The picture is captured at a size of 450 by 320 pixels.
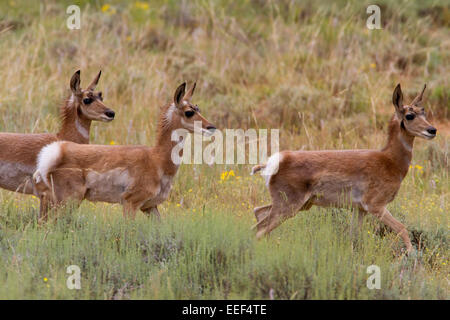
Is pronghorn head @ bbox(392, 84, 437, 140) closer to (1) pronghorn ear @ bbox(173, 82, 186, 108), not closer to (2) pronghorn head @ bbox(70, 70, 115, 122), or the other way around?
(1) pronghorn ear @ bbox(173, 82, 186, 108)

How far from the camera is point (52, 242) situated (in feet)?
21.9

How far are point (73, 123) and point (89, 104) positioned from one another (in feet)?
1.00

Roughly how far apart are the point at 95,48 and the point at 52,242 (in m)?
8.61

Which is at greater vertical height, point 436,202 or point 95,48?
point 95,48

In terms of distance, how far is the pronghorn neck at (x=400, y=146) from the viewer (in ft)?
26.0

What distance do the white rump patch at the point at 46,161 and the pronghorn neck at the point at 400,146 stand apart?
3.60m

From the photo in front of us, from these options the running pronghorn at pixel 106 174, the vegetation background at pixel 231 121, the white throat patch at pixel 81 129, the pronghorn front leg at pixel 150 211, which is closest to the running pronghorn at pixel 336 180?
the vegetation background at pixel 231 121

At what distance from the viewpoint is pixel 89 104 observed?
8750mm

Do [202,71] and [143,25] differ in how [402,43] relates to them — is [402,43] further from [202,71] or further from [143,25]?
[143,25]

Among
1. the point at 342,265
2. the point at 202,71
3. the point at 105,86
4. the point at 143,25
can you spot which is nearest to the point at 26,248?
the point at 342,265

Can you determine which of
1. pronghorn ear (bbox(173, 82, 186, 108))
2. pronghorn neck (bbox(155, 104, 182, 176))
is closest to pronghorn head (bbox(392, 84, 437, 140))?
pronghorn ear (bbox(173, 82, 186, 108))
